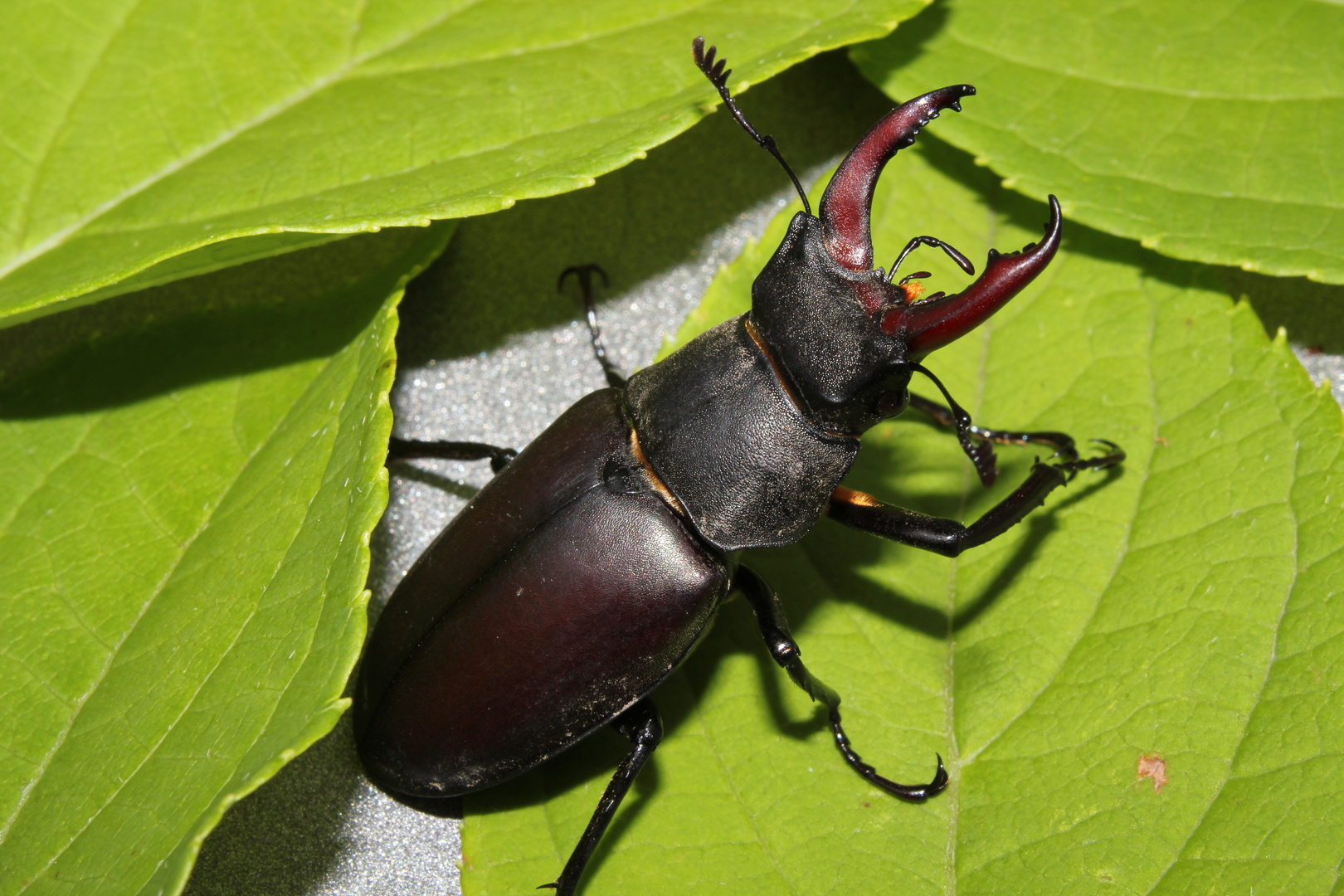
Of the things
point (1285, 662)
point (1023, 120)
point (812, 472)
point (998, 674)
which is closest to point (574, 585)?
point (812, 472)

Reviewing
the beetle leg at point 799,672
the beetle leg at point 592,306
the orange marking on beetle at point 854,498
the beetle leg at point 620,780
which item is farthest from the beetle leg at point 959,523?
the beetle leg at point 592,306

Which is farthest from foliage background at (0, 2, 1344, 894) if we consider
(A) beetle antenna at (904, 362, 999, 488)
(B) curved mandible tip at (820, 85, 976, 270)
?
(B) curved mandible tip at (820, 85, 976, 270)

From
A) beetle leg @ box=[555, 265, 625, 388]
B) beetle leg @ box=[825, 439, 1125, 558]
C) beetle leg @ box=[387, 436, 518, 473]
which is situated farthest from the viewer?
beetle leg @ box=[555, 265, 625, 388]

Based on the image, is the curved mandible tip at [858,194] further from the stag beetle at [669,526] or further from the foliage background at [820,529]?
the foliage background at [820,529]

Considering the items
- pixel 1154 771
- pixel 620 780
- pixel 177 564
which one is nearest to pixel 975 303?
pixel 1154 771

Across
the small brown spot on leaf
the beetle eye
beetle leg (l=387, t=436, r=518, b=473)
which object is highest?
the beetle eye

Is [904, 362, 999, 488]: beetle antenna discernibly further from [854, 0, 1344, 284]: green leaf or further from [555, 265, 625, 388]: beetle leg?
[555, 265, 625, 388]: beetle leg

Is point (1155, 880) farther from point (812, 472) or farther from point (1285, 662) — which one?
point (812, 472)
